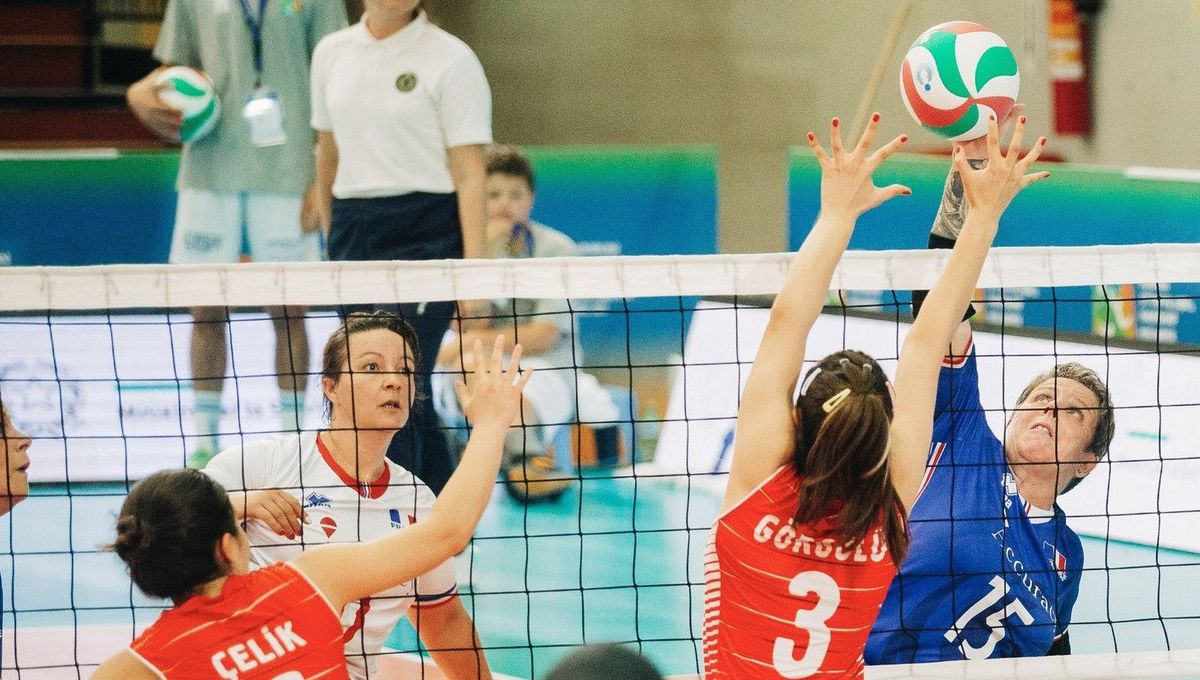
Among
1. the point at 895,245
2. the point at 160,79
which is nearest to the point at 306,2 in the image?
the point at 160,79

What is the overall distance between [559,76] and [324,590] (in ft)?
27.5

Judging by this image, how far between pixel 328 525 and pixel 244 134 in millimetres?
3230

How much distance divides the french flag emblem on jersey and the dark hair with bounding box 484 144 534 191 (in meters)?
4.08

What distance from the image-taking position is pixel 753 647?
9.51ft

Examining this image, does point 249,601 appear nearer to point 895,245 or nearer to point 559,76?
point 895,245

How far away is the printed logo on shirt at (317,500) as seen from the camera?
3.71 m

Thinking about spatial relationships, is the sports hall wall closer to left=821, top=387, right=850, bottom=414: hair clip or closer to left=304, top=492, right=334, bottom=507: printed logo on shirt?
left=304, top=492, right=334, bottom=507: printed logo on shirt

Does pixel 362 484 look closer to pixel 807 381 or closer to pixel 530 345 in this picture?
pixel 807 381

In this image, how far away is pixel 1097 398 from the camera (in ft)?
13.1

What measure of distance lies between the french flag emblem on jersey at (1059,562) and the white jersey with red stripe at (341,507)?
1527mm

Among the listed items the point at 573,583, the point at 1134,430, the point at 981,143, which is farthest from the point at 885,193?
the point at 1134,430

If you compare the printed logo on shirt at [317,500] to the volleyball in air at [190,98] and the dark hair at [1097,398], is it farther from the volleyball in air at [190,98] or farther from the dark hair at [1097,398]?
the volleyball in air at [190,98]

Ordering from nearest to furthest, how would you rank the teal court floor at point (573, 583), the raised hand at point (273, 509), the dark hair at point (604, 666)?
the dark hair at point (604, 666) → the raised hand at point (273, 509) → the teal court floor at point (573, 583)

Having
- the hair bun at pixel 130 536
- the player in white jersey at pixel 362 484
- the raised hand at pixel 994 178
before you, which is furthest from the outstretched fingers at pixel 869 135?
the hair bun at pixel 130 536
